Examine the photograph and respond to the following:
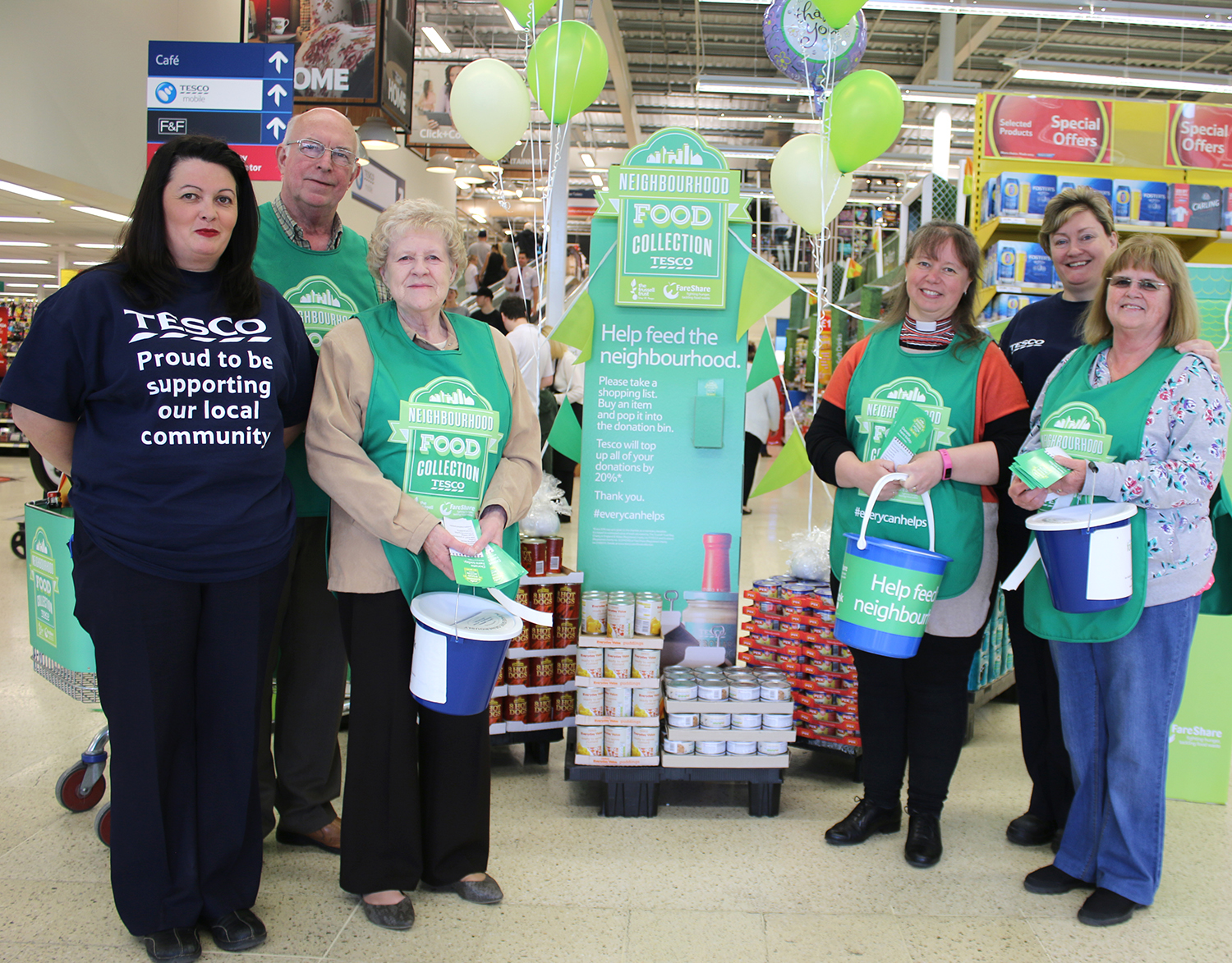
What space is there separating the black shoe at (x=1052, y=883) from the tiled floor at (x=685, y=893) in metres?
0.03

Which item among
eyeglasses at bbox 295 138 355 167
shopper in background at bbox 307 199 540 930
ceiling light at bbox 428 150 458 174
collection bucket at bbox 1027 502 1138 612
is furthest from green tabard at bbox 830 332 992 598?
ceiling light at bbox 428 150 458 174

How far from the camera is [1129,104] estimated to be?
5660 millimetres

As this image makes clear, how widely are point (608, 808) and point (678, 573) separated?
839 millimetres

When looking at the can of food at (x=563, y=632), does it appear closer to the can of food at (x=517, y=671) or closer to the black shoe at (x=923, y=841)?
the can of food at (x=517, y=671)

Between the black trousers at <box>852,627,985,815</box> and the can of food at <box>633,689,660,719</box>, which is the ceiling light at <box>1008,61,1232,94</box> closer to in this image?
the black trousers at <box>852,627,985,815</box>

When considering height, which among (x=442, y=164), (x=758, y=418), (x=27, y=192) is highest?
(x=442, y=164)

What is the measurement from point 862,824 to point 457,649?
1411 mm

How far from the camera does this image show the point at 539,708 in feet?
10.5

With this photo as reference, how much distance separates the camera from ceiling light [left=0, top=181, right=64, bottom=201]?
7.55 m

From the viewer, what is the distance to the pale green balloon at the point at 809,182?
11.4 ft

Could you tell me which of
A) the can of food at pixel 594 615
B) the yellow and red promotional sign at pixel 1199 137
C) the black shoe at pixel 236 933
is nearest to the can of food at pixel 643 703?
the can of food at pixel 594 615

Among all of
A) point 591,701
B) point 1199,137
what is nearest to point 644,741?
point 591,701

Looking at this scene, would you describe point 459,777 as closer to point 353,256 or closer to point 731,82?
point 353,256

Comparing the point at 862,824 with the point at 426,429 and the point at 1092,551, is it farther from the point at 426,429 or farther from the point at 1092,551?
the point at 426,429
